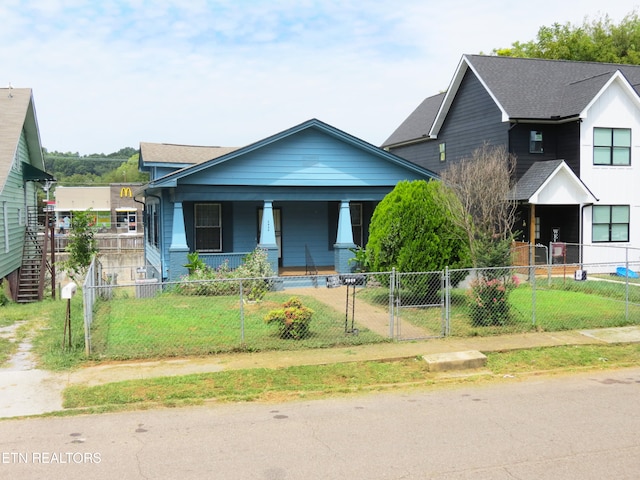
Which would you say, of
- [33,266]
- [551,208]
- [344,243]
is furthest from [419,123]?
[33,266]

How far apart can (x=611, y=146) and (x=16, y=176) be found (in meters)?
22.3

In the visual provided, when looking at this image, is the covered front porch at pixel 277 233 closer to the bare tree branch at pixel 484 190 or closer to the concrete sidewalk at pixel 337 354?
the bare tree branch at pixel 484 190

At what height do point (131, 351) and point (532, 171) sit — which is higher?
point (532, 171)

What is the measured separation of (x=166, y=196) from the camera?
19281 mm

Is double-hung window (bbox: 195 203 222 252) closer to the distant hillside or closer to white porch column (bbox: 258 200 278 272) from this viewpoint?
white porch column (bbox: 258 200 278 272)

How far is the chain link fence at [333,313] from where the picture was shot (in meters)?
11.2

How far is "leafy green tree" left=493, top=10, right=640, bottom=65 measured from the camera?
39.4 metres

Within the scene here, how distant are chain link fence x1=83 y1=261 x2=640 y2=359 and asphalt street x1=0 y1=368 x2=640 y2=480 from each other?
2.99 m

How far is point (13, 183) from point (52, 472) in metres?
18.4

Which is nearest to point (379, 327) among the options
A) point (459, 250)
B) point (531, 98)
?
point (459, 250)

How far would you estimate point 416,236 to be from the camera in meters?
14.5

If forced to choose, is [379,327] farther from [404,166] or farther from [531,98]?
[531,98]

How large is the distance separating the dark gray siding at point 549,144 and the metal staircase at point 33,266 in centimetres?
1731

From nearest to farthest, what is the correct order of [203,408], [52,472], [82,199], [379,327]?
1. [52,472]
2. [203,408]
3. [379,327]
4. [82,199]
